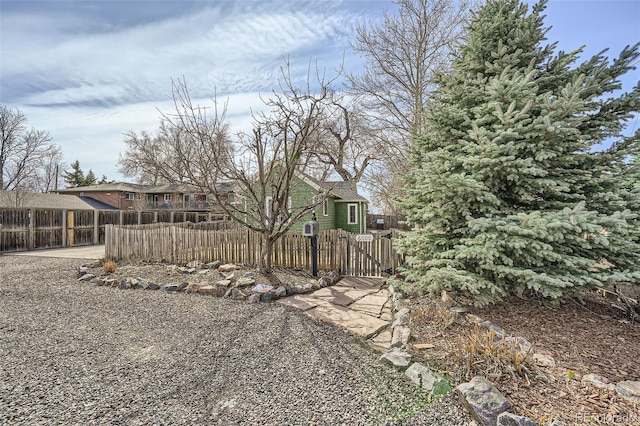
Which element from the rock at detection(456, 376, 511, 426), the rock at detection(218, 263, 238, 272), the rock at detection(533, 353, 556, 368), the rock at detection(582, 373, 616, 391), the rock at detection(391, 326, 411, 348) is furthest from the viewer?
the rock at detection(218, 263, 238, 272)

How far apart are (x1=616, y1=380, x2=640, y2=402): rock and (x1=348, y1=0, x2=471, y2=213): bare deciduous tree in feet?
29.6

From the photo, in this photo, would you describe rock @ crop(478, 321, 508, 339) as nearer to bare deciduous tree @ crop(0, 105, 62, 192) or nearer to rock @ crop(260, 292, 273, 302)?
rock @ crop(260, 292, 273, 302)

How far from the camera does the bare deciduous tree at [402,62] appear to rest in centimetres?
1089

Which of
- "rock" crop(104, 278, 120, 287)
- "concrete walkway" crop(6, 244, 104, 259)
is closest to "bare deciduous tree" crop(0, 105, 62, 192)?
"concrete walkway" crop(6, 244, 104, 259)

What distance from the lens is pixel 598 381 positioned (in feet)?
8.04

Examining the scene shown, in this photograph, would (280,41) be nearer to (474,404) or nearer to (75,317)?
(75,317)

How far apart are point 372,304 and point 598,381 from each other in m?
3.11

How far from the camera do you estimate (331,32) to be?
722 cm

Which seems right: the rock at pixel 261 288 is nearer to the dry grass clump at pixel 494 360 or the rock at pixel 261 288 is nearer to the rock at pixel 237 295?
the rock at pixel 237 295

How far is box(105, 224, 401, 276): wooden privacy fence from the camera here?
7.29 meters

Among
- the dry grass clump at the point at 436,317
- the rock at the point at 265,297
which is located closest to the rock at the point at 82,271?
the rock at the point at 265,297

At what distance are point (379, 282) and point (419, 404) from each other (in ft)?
14.9

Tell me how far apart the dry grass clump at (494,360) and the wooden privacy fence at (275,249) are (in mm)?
4292

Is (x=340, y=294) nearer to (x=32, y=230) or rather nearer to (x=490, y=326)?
(x=490, y=326)
